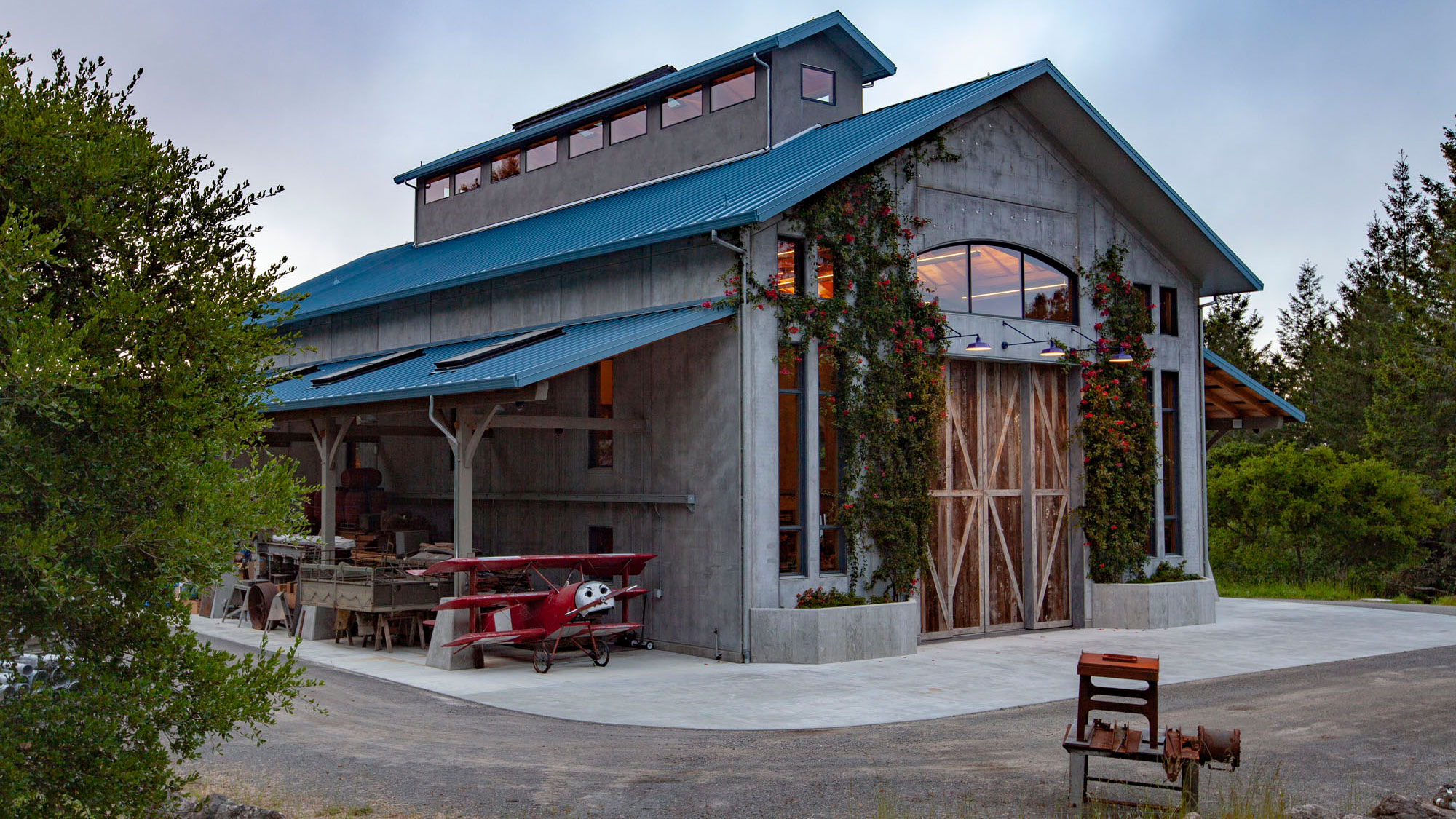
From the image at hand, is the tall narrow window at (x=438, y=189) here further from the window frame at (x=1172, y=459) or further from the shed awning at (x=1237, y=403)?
the shed awning at (x=1237, y=403)

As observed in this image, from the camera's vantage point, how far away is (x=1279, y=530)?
100ft

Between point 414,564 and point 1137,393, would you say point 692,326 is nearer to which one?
point 414,564

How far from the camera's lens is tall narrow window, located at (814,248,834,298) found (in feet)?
54.5

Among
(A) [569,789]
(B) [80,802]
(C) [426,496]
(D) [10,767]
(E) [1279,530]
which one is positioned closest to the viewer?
(D) [10,767]

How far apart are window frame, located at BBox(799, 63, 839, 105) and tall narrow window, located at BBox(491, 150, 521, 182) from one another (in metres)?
7.44

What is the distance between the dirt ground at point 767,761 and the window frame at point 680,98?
41.4 ft

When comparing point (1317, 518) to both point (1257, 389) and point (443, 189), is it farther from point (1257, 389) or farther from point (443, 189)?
point (443, 189)

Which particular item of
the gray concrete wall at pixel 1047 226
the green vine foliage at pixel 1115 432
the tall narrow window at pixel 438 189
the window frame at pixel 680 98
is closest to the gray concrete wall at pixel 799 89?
the window frame at pixel 680 98

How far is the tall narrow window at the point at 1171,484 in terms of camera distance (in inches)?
820

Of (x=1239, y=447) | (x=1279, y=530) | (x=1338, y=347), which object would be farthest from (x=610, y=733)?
(x=1338, y=347)

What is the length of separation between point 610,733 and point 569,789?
7.67 ft

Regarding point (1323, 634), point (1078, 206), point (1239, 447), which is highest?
point (1078, 206)

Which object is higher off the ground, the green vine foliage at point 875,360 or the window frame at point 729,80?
the window frame at point 729,80

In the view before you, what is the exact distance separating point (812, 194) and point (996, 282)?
4.15 m
